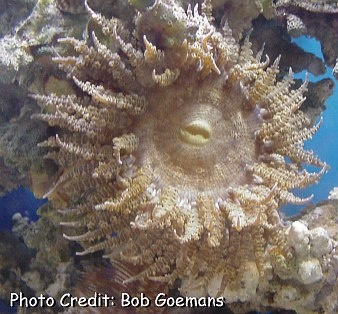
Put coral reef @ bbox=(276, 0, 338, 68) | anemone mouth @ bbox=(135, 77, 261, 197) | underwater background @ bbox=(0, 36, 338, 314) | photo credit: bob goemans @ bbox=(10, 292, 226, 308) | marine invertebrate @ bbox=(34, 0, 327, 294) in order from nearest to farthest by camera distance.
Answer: marine invertebrate @ bbox=(34, 0, 327, 294), anemone mouth @ bbox=(135, 77, 261, 197), photo credit: bob goemans @ bbox=(10, 292, 226, 308), coral reef @ bbox=(276, 0, 338, 68), underwater background @ bbox=(0, 36, 338, 314)

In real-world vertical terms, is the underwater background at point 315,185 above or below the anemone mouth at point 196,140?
A: above

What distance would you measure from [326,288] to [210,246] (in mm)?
750

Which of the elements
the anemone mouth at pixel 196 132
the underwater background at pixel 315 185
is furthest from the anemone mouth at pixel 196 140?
the underwater background at pixel 315 185

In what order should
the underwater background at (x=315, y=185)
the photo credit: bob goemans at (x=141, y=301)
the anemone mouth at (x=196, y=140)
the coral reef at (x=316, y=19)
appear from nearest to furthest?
1. the anemone mouth at (x=196, y=140)
2. the photo credit: bob goemans at (x=141, y=301)
3. the coral reef at (x=316, y=19)
4. the underwater background at (x=315, y=185)

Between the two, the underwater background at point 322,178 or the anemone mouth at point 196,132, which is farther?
the underwater background at point 322,178

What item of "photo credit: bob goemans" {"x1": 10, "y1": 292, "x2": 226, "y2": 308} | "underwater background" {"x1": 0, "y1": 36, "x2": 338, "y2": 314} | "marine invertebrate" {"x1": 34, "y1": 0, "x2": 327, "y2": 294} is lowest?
"photo credit: bob goemans" {"x1": 10, "y1": 292, "x2": 226, "y2": 308}

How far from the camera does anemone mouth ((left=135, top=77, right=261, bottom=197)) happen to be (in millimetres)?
2369

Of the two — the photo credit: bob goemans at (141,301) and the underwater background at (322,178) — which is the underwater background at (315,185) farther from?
the photo credit: bob goemans at (141,301)

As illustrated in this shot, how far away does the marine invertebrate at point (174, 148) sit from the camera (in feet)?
7.32

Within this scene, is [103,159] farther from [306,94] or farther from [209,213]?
[306,94]

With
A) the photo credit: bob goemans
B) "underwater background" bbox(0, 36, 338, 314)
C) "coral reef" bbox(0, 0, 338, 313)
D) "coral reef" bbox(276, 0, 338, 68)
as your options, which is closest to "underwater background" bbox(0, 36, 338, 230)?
"underwater background" bbox(0, 36, 338, 314)

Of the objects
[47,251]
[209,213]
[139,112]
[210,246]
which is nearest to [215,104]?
[139,112]

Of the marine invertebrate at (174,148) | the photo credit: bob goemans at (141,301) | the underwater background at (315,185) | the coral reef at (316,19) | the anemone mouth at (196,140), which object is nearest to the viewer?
the marine invertebrate at (174,148)

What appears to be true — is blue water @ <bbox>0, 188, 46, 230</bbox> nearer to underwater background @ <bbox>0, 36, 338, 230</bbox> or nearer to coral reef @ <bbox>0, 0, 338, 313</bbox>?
underwater background @ <bbox>0, 36, 338, 230</bbox>
